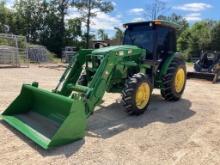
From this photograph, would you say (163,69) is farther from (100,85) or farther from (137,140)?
(137,140)

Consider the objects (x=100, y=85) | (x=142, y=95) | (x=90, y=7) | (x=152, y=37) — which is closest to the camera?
(x=100, y=85)

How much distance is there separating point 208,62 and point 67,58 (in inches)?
494

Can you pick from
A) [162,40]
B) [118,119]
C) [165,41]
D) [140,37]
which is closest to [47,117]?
[118,119]

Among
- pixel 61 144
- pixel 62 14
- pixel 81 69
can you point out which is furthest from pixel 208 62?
pixel 62 14

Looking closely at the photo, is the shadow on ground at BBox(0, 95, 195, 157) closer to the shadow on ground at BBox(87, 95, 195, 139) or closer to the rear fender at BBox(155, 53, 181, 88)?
the shadow on ground at BBox(87, 95, 195, 139)

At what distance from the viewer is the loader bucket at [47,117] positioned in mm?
5074

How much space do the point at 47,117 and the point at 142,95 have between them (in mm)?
2053

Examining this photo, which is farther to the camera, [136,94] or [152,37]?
[152,37]

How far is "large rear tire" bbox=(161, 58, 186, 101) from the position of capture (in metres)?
8.12

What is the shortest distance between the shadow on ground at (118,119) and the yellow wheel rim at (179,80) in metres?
0.36

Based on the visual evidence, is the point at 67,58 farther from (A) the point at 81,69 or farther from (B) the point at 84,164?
(B) the point at 84,164

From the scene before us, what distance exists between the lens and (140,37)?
324 inches

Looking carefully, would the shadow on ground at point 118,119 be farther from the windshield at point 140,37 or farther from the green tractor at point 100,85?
the windshield at point 140,37

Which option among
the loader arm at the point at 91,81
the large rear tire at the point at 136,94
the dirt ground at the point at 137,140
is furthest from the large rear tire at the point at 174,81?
the loader arm at the point at 91,81
